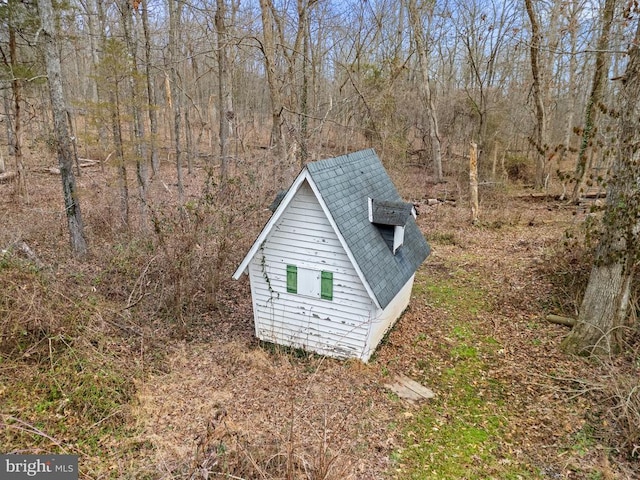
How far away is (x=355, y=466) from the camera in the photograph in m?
5.37

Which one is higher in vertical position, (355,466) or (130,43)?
(130,43)

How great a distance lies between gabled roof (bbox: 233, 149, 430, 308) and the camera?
23.4 ft

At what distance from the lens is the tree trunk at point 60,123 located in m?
9.01

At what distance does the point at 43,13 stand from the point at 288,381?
9.95 metres

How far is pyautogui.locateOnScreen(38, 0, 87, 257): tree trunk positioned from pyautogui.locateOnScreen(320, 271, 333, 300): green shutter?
6959 mm

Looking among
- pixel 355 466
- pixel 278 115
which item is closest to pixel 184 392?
pixel 355 466

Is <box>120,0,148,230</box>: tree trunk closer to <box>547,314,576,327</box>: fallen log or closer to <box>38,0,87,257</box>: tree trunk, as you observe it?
<box>38,0,87,257</box>: tree trunk

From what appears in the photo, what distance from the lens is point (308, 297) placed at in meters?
8.07

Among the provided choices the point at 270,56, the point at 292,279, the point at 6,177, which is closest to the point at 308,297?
the point at 292,279

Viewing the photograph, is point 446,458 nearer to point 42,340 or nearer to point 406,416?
point 406,416

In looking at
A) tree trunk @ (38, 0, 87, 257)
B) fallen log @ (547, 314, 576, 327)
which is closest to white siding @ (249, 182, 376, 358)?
fallen log @ (547, 314, 576, 327)

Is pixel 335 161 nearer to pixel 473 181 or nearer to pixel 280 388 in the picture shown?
pixel 280 388

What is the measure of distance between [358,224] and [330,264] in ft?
3.21

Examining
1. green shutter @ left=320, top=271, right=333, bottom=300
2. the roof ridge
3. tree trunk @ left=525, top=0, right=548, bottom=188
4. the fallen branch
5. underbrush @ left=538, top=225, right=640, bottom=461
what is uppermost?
tree trunk @ left=525, top=0, right=548, bottom=188
